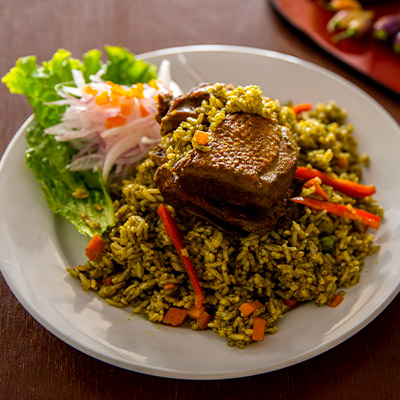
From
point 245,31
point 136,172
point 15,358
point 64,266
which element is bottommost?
point 15,358

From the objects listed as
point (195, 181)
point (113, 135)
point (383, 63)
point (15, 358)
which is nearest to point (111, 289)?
point (15, 358)

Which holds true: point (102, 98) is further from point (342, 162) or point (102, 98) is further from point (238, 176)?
point (342, 162)

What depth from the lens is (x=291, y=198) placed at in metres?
3.81

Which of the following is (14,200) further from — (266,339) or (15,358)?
(266,339)

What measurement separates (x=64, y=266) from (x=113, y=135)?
129 centimetres

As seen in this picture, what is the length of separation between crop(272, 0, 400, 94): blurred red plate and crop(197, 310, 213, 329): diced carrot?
11.6 ft

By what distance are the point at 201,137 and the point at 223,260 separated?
3.04 ft

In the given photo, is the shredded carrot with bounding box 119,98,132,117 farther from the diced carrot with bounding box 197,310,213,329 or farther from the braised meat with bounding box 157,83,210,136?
the diced carrot with bounding box 197,310,213,329

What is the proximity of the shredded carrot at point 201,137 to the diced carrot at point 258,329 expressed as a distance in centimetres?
130

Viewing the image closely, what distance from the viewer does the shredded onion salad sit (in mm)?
4367

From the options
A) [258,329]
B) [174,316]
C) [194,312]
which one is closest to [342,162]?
[258,329]

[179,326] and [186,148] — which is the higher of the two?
[186,148]

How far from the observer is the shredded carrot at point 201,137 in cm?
339

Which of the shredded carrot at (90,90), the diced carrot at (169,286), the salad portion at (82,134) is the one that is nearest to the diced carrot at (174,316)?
the diced carrot at (169,286)
